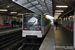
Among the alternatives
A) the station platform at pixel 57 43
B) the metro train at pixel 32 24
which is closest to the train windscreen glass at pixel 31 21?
the metro train at pixel 32 24

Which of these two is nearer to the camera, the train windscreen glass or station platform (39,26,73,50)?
station platform (39,26,73,50)

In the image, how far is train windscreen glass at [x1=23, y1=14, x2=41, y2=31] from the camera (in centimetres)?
898

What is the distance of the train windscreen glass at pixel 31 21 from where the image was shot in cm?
898

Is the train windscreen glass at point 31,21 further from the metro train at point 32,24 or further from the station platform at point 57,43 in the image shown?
the station platform at point 57,43

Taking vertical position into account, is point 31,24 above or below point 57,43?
above

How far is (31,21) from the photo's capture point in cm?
902

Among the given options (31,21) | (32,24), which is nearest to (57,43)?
(32,24)

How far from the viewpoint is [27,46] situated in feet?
30.1

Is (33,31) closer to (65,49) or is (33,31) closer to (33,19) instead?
→ (33,19)

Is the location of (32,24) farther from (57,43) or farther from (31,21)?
(57,43)

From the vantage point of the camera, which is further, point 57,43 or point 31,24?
point 31,24

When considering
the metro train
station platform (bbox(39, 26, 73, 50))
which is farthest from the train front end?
station platform (bbox(39, 26, 73, 50))

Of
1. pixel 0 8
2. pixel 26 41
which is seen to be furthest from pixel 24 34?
pixel 0 8

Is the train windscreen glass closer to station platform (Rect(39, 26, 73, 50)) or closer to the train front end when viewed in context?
the train front end
